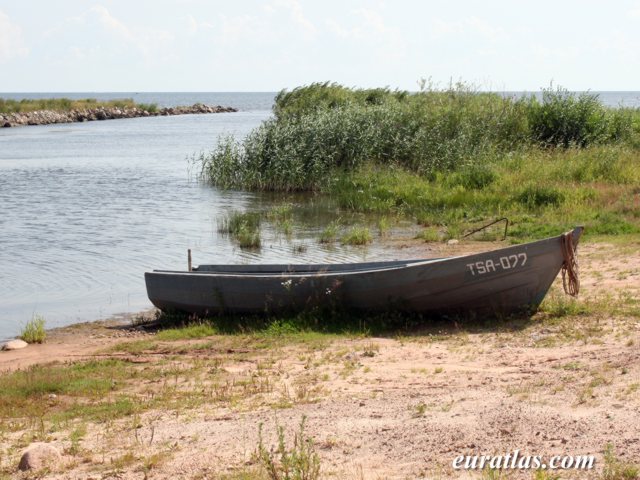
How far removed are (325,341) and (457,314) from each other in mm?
1853

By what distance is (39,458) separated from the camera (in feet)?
23.2

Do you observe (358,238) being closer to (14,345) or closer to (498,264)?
(498,264)

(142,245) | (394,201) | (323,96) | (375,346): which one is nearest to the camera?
(375,346)

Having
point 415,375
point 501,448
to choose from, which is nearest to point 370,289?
point 415,375

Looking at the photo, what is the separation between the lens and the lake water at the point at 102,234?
15664mm

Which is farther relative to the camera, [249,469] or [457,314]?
[457,314]

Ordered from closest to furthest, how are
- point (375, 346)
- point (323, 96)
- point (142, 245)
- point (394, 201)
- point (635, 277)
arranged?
point (375, 346)
point (635, 277)
point (142, 245)
point (394, 201)
point (323, 96)

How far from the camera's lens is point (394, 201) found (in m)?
24.2

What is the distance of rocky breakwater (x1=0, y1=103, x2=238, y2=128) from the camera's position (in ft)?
270

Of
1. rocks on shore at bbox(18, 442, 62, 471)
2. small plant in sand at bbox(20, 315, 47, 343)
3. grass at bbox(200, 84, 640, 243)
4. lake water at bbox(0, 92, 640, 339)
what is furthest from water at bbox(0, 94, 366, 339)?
rocks on shore at bbox(18, 442, 62, 471)

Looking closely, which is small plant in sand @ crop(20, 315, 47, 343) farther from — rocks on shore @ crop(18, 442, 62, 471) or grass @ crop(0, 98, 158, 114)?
grass @ crop(0, 98, 158, 114)

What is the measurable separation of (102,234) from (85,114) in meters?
74.0

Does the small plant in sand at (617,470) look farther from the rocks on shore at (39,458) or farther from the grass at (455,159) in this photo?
the grass at (455,159)

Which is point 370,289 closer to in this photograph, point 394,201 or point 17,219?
point 394,201
